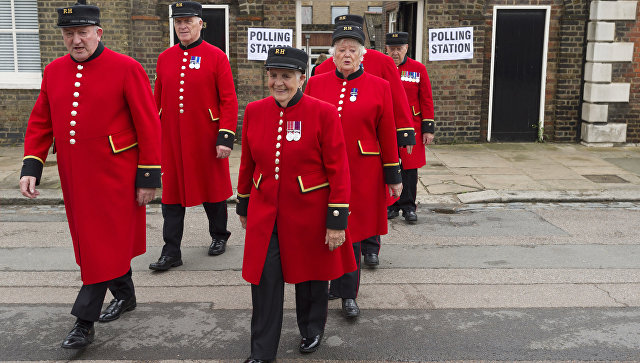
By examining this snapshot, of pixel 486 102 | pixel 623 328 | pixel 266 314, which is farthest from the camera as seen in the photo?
pixel 486 102

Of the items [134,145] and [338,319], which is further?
[338,319]

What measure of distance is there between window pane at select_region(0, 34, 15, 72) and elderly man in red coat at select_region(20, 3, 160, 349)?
9610 mm

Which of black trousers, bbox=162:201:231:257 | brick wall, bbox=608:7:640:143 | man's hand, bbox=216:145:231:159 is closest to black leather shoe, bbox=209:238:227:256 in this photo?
black trousers, bbox=162:201:231:257

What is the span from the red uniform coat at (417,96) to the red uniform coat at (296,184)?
3.61 metres

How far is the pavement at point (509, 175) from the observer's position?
29.7 feet

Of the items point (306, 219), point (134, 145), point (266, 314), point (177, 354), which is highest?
point (134, 145)

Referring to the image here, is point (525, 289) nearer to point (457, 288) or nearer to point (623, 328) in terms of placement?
point (457, 288)

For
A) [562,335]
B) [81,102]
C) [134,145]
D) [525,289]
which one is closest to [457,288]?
[525,289]

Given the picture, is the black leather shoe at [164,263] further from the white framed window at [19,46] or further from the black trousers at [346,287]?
the white framed window at [19,46]

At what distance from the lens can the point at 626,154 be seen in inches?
→ 482

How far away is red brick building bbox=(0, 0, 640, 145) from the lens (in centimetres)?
1279

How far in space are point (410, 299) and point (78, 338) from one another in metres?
2.41

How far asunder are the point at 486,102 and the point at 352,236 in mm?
8953

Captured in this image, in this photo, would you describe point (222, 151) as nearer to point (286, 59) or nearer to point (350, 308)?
point (350, 308)
